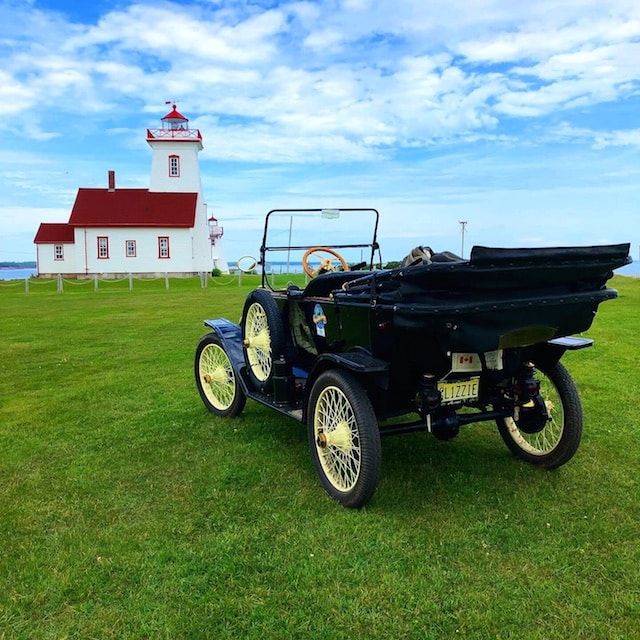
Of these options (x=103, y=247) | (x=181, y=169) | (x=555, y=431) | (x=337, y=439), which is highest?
(x=181, y=169)

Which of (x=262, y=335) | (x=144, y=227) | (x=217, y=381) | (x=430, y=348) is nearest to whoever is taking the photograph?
(x=430, y=348)

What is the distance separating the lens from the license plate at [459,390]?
355 centimetres

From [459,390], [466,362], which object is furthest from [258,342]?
[466,362]

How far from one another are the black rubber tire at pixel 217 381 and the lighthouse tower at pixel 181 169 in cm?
3679

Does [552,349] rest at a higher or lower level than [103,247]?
lower

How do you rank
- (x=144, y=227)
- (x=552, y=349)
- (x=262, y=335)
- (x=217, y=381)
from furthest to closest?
(x=144, y=227)
(x=217, y=381)
(x=262, y=335)
(x=552, y=349)

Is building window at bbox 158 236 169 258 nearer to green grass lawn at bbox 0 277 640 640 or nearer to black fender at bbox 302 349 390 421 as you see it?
green grass lawn at bbox 0 277 640 640

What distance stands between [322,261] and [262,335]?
85 cm

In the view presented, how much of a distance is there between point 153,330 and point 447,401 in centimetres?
944

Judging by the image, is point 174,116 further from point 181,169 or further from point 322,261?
point 322,261

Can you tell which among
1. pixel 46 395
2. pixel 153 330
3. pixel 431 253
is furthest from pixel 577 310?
pixel 153 330

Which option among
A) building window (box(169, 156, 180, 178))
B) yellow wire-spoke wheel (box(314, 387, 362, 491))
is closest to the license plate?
yellow wire-spoke wheel (box(314, 387, 362, 491))

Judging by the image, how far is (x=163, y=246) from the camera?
40781 mm

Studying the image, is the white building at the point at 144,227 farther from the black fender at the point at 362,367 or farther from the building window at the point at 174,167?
the black fender at the point at 362,367
